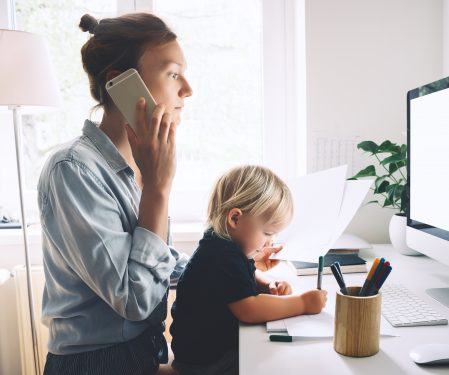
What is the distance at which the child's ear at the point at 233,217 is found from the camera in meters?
0.95

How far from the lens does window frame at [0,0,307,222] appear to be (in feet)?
6.11

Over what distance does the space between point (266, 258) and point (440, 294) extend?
0.43 metres

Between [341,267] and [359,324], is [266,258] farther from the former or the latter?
[359,324]

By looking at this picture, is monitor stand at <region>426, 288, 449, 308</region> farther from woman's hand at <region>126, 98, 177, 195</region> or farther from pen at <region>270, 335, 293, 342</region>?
woman's hand at <region>126, 98, 177, 195</region>

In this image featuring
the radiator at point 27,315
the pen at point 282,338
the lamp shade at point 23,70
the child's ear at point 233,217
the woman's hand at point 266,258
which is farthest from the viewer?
the radiator at point 27,315

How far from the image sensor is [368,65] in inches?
62.4

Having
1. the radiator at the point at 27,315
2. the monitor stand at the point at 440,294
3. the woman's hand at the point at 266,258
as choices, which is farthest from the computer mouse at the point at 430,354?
the radiator at the point at 27,315

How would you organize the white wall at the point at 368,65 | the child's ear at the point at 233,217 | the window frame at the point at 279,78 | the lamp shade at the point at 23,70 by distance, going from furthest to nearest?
the window frame at the point at 279,78, the white wall at the point at 368,65, the lamp shade at the point at 23,70, the child's ear at the point at 233,217

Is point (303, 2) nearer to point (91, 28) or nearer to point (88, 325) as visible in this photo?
point (91, 28)

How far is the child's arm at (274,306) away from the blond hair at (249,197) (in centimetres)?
17

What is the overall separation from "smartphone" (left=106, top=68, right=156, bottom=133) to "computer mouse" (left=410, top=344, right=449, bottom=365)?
61cm

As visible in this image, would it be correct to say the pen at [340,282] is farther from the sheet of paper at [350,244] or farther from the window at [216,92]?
the window at [216,92]

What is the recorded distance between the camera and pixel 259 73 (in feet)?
6.36

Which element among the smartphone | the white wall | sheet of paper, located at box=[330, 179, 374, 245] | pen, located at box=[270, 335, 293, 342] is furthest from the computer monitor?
the smartphone
